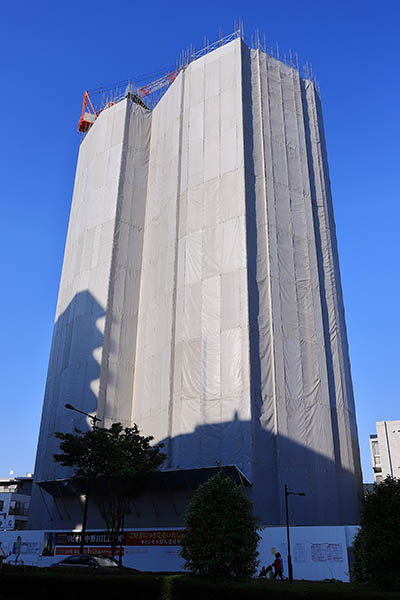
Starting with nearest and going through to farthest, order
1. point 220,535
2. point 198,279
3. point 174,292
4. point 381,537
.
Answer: point 381,537 < point 220,535 < point 198,279 < point 174,292

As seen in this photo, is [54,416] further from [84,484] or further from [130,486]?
[130,486]

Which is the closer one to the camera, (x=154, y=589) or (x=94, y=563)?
(x=154, y=589)

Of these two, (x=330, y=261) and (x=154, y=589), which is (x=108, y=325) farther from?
(x=154, y=589)

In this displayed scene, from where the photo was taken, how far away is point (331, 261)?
44.3m

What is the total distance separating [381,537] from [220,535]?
15.7ft

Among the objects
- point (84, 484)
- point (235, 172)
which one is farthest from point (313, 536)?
point (235, 172)

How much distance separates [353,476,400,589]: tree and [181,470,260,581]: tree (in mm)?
3450

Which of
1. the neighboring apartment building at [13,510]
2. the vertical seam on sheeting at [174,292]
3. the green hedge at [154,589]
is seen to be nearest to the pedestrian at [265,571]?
the green hedge at [154,589]

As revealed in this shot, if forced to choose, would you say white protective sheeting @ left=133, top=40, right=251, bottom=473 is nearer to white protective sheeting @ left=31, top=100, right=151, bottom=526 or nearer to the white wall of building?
white protective sheeting @ left=31, top=100, right=151, bottom=526

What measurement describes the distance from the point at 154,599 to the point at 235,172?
33.4 m

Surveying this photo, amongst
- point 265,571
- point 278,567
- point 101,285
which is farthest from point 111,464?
point 101,285

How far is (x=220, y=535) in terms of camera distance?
16.4m

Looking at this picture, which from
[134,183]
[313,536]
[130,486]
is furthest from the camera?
[134,183]

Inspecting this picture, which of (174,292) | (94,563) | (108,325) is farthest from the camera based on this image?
(108,325)
